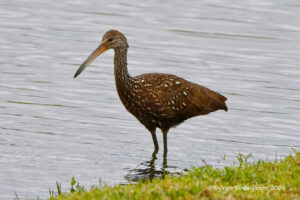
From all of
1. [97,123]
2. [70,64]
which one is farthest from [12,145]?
[70,64]

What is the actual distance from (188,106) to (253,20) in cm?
1027

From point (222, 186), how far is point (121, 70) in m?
3.14

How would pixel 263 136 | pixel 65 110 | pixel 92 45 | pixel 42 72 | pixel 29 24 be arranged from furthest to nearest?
1. pixel 29 24
2. pixel 92 45
3. pixel 42 72
4. pixel 65 110
5. pixel 263 136

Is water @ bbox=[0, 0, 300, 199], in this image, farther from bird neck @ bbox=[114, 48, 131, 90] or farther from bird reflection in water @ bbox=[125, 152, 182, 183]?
bird neck @ bbox=[114, 48, 131, 90]

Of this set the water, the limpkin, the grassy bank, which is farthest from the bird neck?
the grassy bank

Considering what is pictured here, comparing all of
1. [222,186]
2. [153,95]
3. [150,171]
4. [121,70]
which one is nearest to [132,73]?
[121,70]

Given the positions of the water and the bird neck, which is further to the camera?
the water

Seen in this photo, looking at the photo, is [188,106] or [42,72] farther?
[42,72]

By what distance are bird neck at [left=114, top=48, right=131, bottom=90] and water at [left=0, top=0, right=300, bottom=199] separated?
101cm

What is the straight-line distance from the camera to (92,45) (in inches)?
667

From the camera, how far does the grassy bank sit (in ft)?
22.2

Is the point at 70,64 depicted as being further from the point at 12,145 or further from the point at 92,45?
the point at 12,145

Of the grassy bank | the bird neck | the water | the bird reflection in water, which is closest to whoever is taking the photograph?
the grassy bank

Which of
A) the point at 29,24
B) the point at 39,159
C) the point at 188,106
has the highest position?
the point at 29,24
